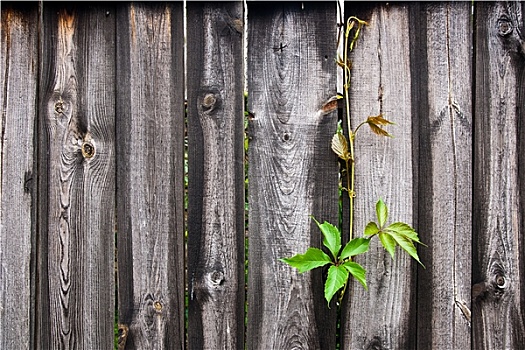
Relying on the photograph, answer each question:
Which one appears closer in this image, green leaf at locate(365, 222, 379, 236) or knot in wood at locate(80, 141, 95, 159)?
green leaf at locate(365, 222, 379, 236)

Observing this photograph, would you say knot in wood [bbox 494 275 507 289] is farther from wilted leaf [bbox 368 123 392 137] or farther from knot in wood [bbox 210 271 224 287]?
knot in wood [bbox 210 271 224 287]

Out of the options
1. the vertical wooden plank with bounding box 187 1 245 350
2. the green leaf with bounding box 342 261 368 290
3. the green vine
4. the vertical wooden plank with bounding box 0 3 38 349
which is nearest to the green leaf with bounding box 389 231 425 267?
the green vine

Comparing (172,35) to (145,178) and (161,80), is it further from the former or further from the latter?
(145,178)

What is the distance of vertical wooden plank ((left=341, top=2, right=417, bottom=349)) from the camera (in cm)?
142

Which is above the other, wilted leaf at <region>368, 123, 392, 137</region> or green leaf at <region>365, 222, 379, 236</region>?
wilted leaf at <region>368, 123, 392, 137</region>

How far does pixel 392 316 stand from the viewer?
1.43 m

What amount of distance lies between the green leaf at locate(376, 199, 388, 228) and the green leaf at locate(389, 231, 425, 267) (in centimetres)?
4

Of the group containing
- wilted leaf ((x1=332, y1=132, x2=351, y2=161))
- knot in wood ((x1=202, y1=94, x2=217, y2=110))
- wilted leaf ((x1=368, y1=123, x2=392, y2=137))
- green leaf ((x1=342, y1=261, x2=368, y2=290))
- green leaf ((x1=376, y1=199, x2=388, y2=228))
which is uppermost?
knot in wood ((x1=202, y1=94, x2=217, y2=110))

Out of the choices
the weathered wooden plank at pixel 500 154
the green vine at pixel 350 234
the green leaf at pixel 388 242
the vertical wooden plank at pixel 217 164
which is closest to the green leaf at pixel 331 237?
the green vine at pixel 350 234

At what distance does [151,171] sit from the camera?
1453mm

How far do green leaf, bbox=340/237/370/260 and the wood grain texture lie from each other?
0.17 meters

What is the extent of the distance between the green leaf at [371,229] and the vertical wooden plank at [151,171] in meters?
0.49

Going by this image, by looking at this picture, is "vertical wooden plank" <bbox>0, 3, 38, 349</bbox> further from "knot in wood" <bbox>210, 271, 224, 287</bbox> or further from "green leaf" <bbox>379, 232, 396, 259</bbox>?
"green leaf" <bbox>379, 232, 396, 259</bbox>

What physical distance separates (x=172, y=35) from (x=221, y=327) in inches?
31.5
